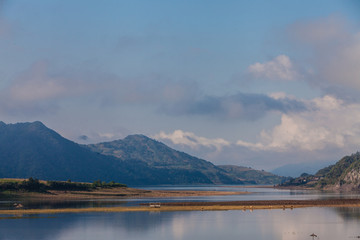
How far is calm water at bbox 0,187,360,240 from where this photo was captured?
99.2 m

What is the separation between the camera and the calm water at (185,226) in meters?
99.2

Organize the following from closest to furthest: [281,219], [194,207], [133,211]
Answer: [281,219]
[133,211]
[194,207]

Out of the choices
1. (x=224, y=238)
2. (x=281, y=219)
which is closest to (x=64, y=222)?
(x=224, y=238)

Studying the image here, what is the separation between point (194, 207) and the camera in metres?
167

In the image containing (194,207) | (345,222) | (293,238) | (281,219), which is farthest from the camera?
(194,207)

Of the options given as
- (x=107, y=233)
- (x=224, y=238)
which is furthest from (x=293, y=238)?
(x=107, y=233)

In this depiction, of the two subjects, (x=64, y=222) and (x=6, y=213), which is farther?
(x=6, y=213)

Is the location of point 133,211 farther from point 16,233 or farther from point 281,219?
point 16,233

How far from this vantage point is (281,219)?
128250 millimetres

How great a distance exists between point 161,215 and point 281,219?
3307 cm

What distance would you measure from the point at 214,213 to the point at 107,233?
49548 millimetres

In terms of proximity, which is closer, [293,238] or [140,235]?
[293,238]

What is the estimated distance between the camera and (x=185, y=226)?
375 feet

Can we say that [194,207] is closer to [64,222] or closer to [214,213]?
[214,213]
